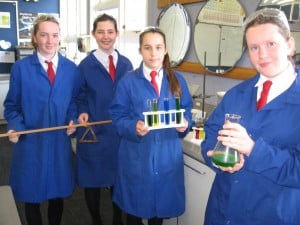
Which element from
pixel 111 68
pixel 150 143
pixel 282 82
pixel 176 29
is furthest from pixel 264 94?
pixel 176 29

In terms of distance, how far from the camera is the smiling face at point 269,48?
99 cm

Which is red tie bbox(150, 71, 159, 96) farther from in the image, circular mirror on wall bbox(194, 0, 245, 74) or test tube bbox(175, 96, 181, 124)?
circular mirror on wall bbox(194, 0, 245, 74)

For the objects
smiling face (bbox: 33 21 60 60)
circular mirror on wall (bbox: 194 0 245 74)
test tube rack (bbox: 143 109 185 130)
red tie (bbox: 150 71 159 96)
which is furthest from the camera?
circular mirror on wall (bbox: 194 0 245 74)

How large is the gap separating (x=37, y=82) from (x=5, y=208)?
75cm

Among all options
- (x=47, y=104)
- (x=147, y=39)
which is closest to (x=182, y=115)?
(x=147, y=39)

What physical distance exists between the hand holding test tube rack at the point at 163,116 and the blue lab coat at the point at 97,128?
1.79 ft

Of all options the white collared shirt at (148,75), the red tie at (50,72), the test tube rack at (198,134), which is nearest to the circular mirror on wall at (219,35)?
the test tube rack at (198,134)

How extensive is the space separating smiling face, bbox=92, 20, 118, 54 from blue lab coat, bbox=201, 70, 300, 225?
109 centimetres

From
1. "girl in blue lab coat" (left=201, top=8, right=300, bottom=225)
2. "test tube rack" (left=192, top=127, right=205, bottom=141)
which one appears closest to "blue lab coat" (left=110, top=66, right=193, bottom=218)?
"test tube rack" (left=192, top=127, right=205, bottom=141)

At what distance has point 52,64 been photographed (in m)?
1.84

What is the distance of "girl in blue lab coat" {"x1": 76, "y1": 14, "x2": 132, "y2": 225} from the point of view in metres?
2.03

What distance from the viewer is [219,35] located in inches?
82.1

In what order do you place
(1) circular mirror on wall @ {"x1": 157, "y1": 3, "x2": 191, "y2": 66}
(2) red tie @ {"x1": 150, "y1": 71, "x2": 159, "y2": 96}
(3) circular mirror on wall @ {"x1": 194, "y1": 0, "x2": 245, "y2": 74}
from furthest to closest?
(1) circular mirror on wall @ {"x1": 157, "y1": 3, "x2": 191, "y2": 66} → (3) circular mirror on wall @ {"x1": 194, "y1": 0, "x2": 245, "y2": 74} → (2) red tie @ {"x1": 150, "y1": 71, "x2": 159, "y2": 96}

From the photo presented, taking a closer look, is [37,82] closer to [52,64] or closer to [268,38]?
[52,64]
